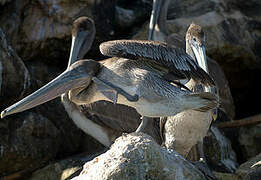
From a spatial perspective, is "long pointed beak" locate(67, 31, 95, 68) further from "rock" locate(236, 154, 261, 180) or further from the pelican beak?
"rock" locate(236, 154, 261, 180)

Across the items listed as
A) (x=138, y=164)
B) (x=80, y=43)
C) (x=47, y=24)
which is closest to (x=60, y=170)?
(x=80, y=43)

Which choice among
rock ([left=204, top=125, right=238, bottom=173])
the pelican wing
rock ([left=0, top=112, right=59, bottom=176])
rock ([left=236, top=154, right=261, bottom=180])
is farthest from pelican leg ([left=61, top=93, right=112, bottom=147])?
rock ([left=236, top=154, right=261, bottom=180])

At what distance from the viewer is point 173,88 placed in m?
4.90

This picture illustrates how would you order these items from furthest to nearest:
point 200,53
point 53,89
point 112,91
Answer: point 200,53
point 112,91
point 53,89

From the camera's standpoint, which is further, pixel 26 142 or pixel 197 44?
pixel 26 142

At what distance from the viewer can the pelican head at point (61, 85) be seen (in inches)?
179

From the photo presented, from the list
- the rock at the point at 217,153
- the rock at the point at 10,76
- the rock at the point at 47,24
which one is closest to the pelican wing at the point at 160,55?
the rock at the point at 217,153

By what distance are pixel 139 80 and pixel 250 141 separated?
280cm

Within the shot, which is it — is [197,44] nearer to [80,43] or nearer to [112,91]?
[112,91]

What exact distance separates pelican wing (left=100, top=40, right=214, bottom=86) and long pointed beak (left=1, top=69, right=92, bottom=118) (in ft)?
0.95

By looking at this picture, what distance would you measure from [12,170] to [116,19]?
9.83 ft

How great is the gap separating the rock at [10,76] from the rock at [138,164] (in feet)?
7.98

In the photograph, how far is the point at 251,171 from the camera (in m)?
4.35

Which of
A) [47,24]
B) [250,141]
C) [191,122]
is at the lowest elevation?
[250,141]
